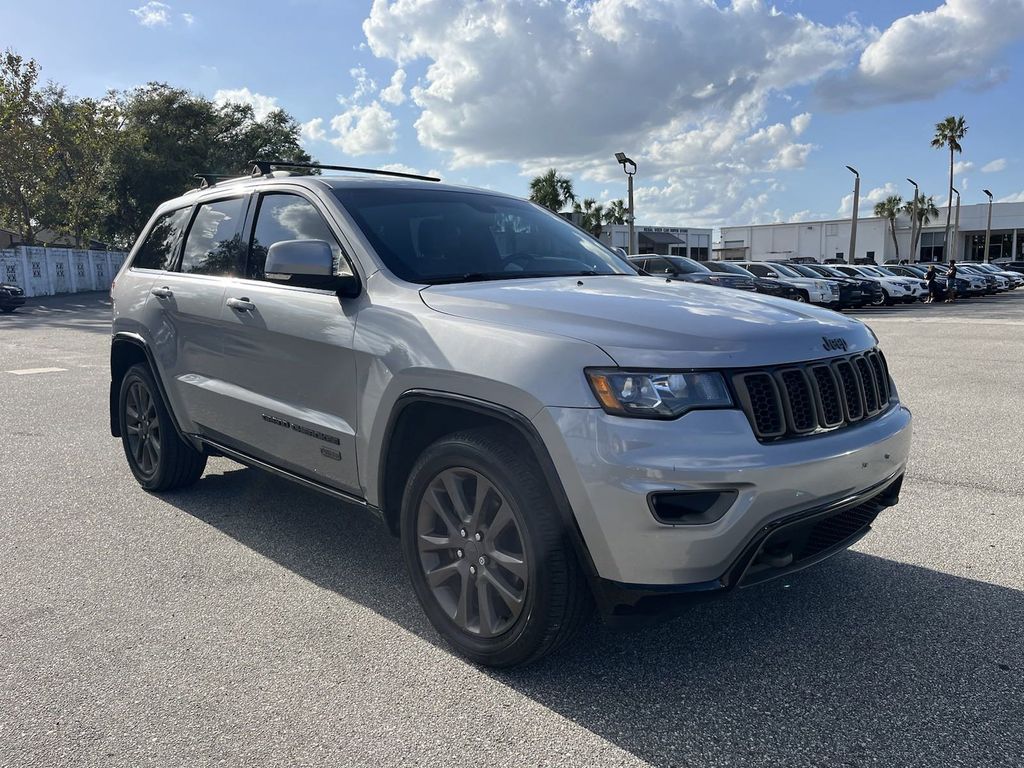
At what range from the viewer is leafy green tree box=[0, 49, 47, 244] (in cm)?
3869

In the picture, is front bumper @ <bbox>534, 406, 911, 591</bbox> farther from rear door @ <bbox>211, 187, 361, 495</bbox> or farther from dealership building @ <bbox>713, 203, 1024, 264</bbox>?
dealership building @ <bbox>713, 203, 1024, 264</bbox>

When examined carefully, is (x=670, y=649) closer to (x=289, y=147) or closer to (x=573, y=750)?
(x=573, y=750)

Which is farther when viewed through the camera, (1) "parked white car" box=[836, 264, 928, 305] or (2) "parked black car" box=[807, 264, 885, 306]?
(1) "parked white car" box=[836, 264, 928, 305]

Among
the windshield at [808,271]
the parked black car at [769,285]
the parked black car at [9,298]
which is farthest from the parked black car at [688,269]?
the parked black car at [9,298]

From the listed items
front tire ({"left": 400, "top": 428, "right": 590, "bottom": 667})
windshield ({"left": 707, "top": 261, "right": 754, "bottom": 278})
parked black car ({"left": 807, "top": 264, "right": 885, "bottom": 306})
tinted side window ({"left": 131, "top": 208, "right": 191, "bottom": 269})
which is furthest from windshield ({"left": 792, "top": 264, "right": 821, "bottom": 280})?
front tire ({"left": 400, "top": 428, "right": 590, "bottom": 667})

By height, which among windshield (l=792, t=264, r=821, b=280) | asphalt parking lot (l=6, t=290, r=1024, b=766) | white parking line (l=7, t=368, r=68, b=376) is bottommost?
white parking line (l=7, t=368, r=68, b=376)

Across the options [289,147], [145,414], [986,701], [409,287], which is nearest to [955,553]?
[986,701]

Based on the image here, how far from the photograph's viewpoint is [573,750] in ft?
8.19

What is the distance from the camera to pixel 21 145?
1547 inches

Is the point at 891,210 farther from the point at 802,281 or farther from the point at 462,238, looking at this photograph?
the point at 462,238

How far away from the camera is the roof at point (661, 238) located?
73000 mm

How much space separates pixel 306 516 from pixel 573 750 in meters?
2.71

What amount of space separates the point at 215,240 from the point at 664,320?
9.40 feet

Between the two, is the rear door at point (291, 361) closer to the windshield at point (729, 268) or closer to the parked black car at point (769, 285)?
the parked black car at point (769, 285)
